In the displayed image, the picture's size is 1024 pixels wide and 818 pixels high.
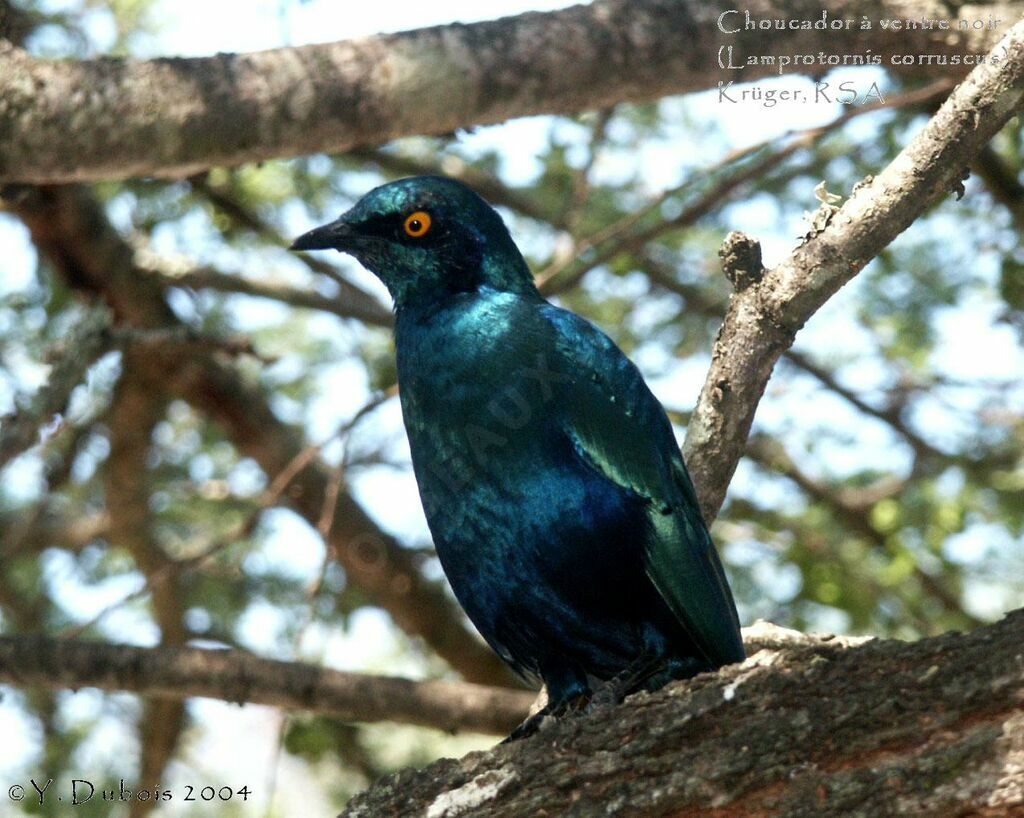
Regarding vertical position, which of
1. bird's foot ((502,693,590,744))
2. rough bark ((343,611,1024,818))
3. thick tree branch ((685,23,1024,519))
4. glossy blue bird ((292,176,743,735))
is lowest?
rough bark ((343,611,1024,818))

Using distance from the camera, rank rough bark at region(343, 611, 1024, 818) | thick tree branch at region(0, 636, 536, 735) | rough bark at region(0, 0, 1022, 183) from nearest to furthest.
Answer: rough bark at region(343, 611, 1024, 818) → rough bark at region(0, 0, 1022, 183) → thick tree branch at region(0, 636, 536, 735)

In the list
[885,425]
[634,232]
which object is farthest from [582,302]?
[885,425]

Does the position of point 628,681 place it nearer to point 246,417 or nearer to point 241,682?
point 241,682

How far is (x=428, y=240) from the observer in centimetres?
429

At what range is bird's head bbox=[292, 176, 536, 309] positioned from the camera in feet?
13.9

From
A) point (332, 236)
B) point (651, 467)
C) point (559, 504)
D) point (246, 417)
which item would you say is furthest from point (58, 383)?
point (651, 467)

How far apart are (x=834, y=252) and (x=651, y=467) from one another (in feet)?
2.45

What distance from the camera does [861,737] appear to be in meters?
2.61

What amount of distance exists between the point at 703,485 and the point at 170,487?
387cm

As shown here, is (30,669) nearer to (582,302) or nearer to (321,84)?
(321,84)

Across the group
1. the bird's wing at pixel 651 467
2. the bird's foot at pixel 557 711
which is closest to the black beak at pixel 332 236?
the bird's wing at pixel 651 467

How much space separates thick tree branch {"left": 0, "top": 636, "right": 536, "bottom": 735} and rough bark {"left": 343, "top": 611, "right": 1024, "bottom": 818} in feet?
7.35

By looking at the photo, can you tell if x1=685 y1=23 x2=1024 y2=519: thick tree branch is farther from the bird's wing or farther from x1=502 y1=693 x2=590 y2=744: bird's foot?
x1=502 y1=693 x2=590 y2=744: bird's foot

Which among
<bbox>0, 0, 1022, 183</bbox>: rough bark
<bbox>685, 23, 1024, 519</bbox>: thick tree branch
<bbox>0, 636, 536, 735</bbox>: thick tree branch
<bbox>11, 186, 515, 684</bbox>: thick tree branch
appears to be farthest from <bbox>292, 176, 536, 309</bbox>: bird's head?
<bbox>11, 186, 515, 684</bbox>: thick tree branch
